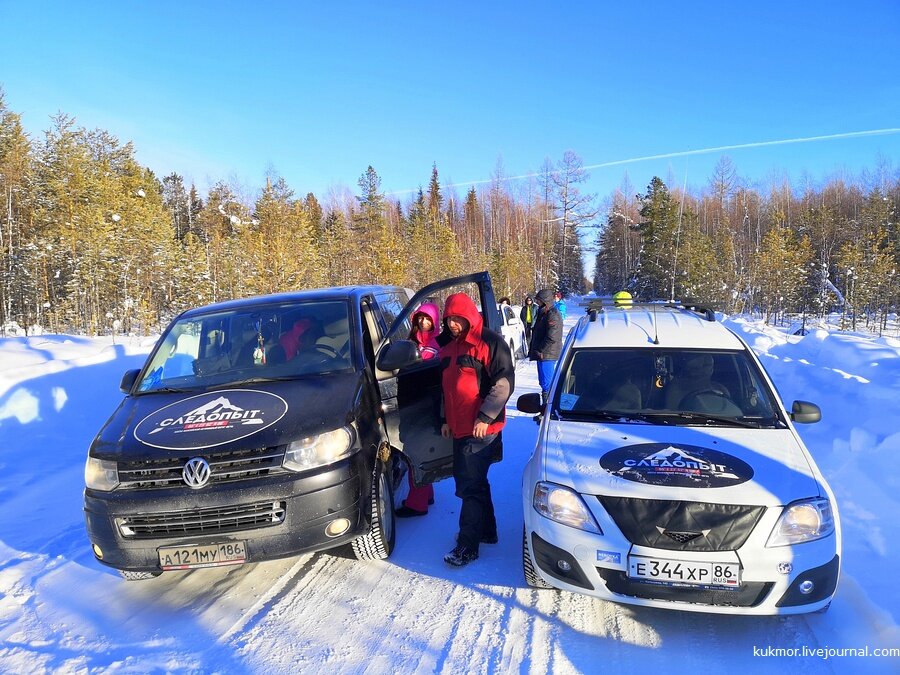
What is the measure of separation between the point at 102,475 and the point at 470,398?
2439 millimetres

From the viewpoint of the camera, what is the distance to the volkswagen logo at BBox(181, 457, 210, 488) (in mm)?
3283

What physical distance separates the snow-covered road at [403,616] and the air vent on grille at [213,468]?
2.80 feet

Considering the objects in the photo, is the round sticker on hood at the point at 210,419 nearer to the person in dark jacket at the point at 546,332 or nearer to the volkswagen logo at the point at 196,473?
the volkswagen logo at the point at 196,473

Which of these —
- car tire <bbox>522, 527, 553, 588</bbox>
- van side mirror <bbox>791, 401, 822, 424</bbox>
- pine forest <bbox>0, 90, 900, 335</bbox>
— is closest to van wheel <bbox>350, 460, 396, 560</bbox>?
car tire <bbox>522, 527, 553, 588</bbox>

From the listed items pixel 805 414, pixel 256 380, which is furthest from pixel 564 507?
pixel 256 380

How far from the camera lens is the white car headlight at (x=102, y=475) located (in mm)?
3414

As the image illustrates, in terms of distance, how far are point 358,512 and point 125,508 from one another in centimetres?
140

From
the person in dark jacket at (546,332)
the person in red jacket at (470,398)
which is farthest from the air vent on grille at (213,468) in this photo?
the person in dark jacket at (546,332)

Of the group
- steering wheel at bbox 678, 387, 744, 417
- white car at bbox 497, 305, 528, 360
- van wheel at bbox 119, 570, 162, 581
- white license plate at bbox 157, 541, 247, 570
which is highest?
steering wheel at bbox 678, 387, 744, 417

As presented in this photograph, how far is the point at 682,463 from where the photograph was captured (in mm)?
3135

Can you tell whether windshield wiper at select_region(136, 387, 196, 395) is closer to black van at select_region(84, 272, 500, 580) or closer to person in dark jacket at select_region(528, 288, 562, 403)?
black van at select_region(84, 272, 500, 580)

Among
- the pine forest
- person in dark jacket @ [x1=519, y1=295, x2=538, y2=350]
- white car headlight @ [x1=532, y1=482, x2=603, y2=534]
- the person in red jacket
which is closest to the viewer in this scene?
white car headlight @ [x1=532, y1=482, x2=603, y2=534]

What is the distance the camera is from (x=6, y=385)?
25.2 feet

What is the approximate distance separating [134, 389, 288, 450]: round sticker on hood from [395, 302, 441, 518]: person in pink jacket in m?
1.51
